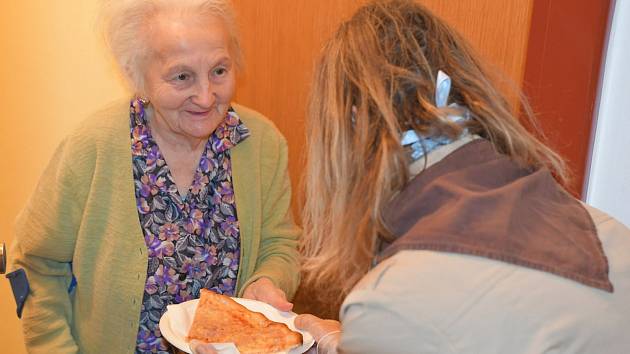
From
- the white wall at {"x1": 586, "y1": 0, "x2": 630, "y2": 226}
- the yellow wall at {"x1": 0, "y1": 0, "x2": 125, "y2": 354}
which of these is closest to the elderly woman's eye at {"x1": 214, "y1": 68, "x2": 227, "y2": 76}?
the yellow wall at {"x1": 0, "y1": 0, "x2": 125, "y2": 354}

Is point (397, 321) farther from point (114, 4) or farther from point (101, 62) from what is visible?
point (101, 62)

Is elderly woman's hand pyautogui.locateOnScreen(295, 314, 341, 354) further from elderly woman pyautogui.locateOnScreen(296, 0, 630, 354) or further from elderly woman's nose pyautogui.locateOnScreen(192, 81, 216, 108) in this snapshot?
elderly woman's nose pyautogui.locateOnScreen(192, 81, 216, 108)

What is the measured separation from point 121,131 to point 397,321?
1015mm

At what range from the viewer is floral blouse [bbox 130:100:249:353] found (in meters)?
1.64

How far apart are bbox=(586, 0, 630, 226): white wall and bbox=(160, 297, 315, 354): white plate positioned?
961 millimetres

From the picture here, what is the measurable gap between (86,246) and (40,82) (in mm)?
970

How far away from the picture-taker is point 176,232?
1649mm

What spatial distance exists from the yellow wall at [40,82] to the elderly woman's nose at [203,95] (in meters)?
0.81

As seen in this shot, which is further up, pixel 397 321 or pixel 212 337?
pixel 397 321

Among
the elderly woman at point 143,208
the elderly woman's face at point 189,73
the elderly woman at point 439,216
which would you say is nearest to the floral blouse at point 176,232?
the elderly woman at point 143,208

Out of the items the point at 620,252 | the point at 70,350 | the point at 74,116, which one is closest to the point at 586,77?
the point at 620,252

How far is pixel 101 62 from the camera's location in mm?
2352

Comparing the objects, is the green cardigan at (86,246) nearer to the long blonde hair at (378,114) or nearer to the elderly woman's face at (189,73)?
the elderly woman's face at (189,73)

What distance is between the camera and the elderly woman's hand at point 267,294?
5.42 ft
